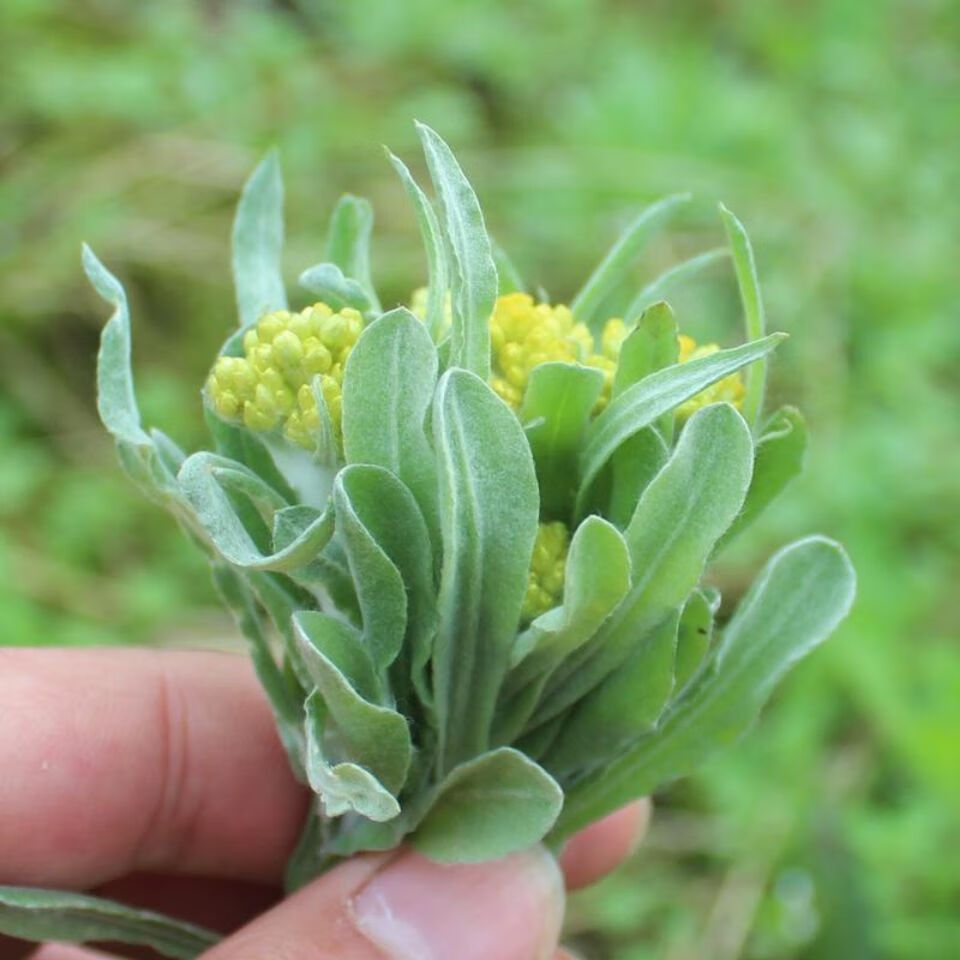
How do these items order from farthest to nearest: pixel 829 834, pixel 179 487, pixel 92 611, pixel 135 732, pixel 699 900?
pixel 92 611
pixel 699 900
pixel 829 834
pixel 135 732
pixel 179 487

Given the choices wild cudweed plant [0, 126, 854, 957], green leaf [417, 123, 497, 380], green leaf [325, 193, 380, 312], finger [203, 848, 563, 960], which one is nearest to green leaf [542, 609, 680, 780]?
wild cudweed plant [0, 126, 854, 957]

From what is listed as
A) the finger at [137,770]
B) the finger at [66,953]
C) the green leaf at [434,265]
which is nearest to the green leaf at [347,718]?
the green leaf at [434,265]

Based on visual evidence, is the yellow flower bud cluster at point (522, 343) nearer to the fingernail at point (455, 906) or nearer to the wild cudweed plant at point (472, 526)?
the wild cudweed plant at point (472, 526)

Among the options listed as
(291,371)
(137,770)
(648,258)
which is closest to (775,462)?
(291,371)

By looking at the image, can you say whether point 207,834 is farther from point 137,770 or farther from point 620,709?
point 620,709

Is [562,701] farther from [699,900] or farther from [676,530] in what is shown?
[699,900]

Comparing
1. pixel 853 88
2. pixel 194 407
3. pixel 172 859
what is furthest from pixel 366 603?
pixel 853 88
